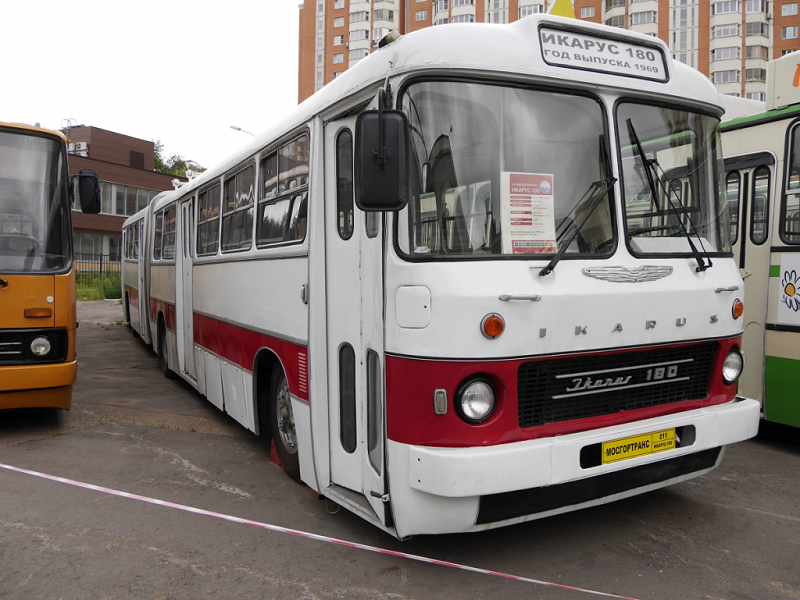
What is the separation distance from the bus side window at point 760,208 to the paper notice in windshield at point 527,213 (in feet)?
11.6

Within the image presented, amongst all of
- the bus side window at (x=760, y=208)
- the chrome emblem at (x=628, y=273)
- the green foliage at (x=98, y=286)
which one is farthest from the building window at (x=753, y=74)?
the chrome emblem at (x=628, y=273)

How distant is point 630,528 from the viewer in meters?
4.31

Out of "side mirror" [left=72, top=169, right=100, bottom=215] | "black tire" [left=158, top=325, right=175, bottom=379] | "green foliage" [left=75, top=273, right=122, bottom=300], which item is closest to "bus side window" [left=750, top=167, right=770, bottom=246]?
"side mirror" [left=72, top=169, right=100, bottom=215]

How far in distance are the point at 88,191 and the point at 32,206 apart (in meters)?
0.57

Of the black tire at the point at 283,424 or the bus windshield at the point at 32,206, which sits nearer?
the black tire at the point at 283,424

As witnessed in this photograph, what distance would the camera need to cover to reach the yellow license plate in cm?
363

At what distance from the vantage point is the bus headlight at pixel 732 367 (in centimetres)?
427

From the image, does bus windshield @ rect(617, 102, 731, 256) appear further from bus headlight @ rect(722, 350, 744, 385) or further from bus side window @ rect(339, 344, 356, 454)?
bus side window @ rect(339, 344, 356, 454)

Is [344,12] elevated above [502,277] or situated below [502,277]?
above

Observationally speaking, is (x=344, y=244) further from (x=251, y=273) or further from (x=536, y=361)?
(x=251, y=273)

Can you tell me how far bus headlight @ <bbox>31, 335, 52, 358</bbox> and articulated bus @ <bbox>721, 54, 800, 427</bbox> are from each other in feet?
21.7

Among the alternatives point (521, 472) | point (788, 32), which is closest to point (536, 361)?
point (521, 472)

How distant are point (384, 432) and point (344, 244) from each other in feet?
3.93

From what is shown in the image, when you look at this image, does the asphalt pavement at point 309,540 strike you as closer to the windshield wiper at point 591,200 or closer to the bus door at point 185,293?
the windshield wiper at point 591,200
